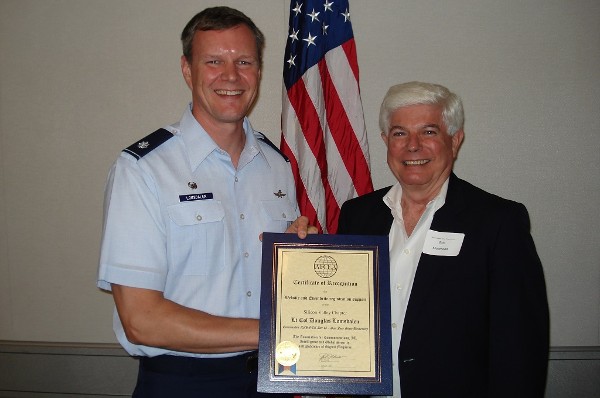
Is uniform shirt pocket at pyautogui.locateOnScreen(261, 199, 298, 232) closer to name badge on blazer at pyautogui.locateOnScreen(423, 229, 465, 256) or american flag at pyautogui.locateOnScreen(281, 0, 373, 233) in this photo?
name badge on blazer at pyautogui.locateOnScreen(423, 229, 465, 256)

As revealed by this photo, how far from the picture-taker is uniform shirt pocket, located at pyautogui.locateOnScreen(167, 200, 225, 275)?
1.78 metres

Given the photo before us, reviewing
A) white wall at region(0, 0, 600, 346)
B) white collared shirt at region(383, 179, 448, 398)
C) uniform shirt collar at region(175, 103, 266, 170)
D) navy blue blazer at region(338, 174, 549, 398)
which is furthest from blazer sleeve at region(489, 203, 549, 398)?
white wall at region(0, 0, 600, 346)

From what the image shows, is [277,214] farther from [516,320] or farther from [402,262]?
[516,320]

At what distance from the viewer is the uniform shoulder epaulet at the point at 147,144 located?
1782mm

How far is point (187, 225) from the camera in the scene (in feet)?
5.84

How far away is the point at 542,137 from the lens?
3.15 meters

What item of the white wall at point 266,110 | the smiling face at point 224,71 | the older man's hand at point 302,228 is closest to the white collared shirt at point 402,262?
the older man's hand at point 302,228

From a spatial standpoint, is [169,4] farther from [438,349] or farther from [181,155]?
[438,349]

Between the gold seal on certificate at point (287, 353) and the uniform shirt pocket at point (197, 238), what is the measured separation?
369mm

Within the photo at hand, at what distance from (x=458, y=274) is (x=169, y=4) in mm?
2561

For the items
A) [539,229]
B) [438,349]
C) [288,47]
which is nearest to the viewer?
[438,349]

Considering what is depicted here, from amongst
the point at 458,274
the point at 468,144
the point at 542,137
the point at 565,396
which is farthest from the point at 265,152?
the point at 565,396

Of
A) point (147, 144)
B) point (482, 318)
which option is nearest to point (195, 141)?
point (147, 144)

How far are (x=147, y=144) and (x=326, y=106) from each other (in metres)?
1.39
